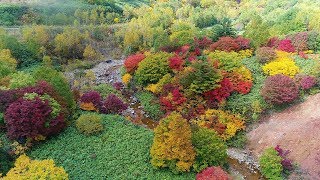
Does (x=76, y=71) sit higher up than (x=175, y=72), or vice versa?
(x=175, y=72)

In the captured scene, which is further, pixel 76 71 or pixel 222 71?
pixel 76 71

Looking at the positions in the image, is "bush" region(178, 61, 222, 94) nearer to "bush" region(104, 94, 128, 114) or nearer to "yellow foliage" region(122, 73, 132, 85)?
"bush" region(104, 94, 128, 114)

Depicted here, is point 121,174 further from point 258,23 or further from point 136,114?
point 258,23

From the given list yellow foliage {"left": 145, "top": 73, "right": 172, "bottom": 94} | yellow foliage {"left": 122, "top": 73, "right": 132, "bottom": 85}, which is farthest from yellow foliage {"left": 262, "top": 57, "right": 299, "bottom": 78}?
yellow foliage {"left": 122, "top": 73, "right": 132, "bottom": 85}

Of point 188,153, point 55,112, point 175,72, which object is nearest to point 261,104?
point 175,72

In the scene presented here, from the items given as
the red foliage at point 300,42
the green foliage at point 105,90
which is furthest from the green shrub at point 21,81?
the red foliage at point 300,42

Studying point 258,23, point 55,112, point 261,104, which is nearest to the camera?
point 55,112
